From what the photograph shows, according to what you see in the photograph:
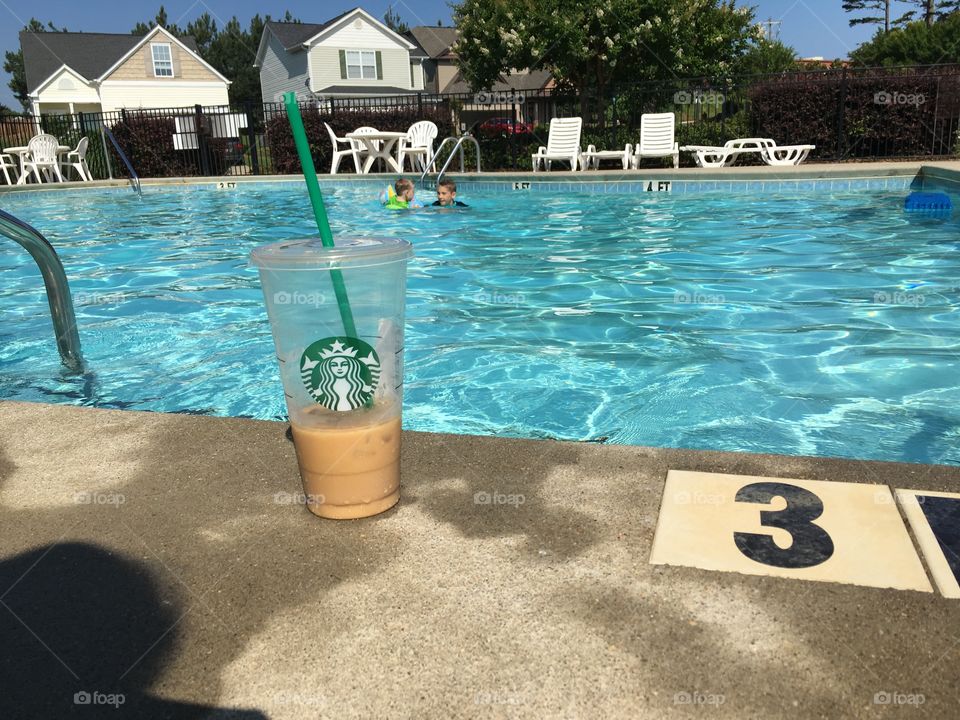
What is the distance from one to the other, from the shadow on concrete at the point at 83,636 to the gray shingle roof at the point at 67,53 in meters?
51.6

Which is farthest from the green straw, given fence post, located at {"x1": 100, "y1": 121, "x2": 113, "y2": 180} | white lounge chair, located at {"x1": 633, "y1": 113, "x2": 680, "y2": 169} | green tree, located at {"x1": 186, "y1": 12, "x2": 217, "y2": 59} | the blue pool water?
green tree, located at {"x1": 186, "y1": 12, "x2": 217, "y2": 59}

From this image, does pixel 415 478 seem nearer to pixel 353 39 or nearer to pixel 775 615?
pixel 775 615

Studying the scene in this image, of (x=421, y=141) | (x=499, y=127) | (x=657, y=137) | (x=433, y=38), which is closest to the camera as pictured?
(x=657, y=137)

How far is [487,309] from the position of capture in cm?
711

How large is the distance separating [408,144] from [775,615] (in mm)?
19504

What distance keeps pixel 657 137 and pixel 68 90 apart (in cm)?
4154

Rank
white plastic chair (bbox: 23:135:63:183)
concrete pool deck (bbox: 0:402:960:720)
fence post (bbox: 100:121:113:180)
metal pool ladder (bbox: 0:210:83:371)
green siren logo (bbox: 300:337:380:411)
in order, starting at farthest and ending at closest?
1. fence post (bbox: 100:121:113:180)
2. white plastic chair (bbox: 23:135:63:183)
3. metal pool ladder (bbox: 0:210:83:371)
4. green siren logo (bbox: 300:337:380:411)
5. concrete pool deck (bbox: 0:402:960:720)

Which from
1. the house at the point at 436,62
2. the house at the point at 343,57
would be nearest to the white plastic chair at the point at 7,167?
the house at the point at 343,57

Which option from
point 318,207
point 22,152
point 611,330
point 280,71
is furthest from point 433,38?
point 318,207

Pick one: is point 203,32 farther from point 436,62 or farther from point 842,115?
point 842,115

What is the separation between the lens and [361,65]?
46500 millimetres

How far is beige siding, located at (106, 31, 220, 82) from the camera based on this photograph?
149 feet

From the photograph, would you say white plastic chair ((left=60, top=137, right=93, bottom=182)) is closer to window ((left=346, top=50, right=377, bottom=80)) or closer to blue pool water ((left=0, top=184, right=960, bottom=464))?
blue pool water ((left=0, top=184, right=960, bottom=464))

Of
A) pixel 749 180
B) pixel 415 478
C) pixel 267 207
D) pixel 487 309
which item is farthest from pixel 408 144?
pixel 415 478
